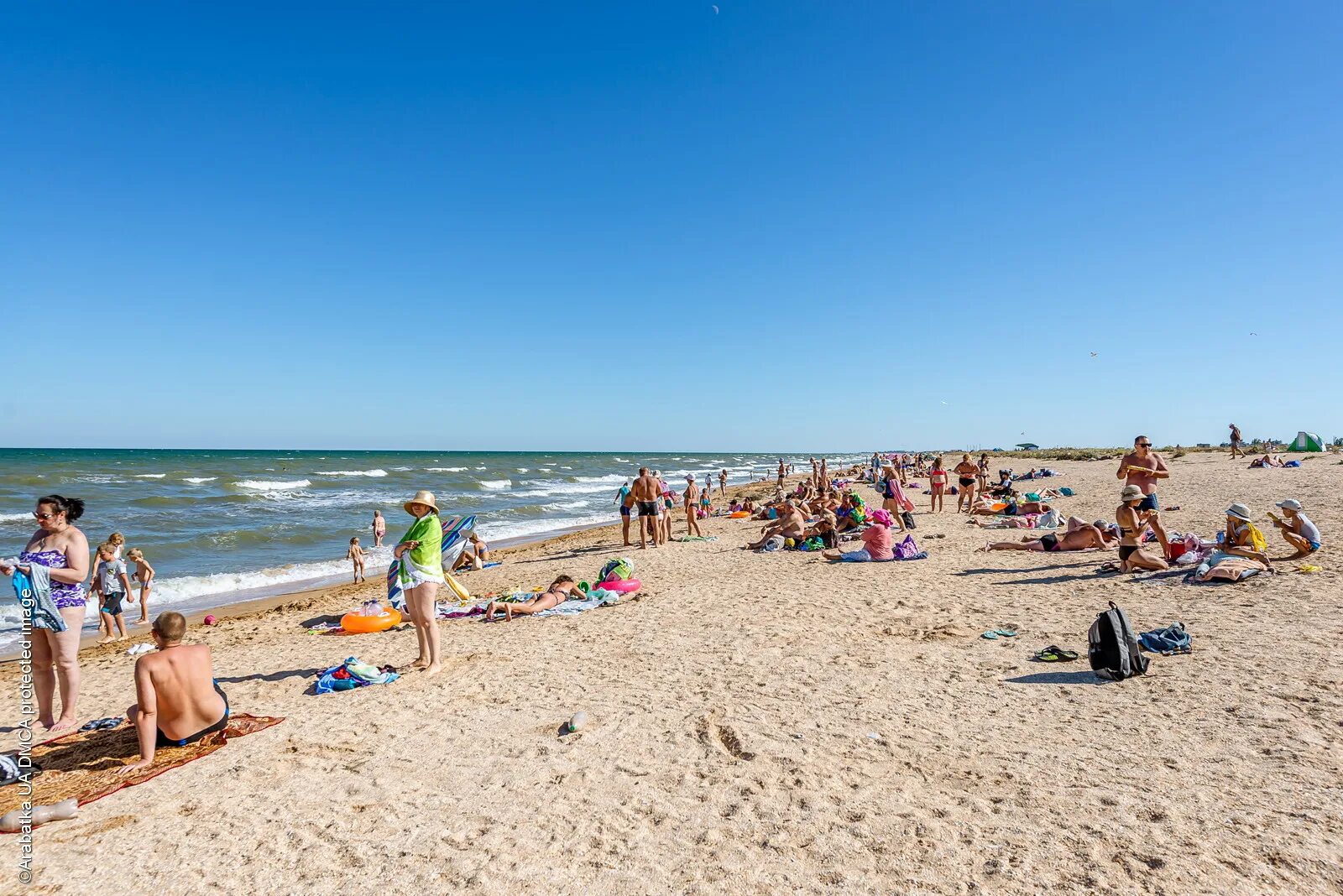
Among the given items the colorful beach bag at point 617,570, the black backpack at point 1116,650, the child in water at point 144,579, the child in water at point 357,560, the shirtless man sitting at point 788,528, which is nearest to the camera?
the black backpack at point 1116,650

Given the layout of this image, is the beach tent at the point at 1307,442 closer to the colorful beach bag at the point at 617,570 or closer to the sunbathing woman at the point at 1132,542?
the sunbathing woman at the point at 1132,542

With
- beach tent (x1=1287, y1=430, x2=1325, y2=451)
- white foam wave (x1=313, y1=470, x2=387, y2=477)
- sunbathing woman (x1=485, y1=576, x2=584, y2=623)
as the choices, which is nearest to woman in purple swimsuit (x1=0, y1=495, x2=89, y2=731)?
sunbathing woman (x1=485, y1=576, x2=584, y2=623)

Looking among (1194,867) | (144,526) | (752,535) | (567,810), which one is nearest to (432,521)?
(567,810)

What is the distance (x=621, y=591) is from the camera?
952cm

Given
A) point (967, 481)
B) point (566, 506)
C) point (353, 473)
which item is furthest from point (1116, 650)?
point (353, 473)

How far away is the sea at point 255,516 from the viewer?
13.2 meters

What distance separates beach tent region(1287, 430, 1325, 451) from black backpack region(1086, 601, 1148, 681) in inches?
1592

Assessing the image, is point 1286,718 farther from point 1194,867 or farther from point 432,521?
point 432,521

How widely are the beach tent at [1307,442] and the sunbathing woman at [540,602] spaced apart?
4155 cm

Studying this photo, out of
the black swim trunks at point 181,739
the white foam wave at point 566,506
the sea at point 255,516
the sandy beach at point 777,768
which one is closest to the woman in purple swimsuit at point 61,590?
the sandy beach at point 777,768

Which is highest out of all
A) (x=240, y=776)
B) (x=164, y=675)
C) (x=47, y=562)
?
(x=47, y=562)

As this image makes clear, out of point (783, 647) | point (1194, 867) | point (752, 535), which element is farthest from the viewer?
point (752, 535)

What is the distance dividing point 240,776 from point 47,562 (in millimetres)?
2075

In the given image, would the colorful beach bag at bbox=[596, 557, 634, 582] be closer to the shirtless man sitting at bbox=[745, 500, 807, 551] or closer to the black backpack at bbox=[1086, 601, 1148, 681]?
the shirtless man sitting at bbox=[745, 500, 807, 551]
